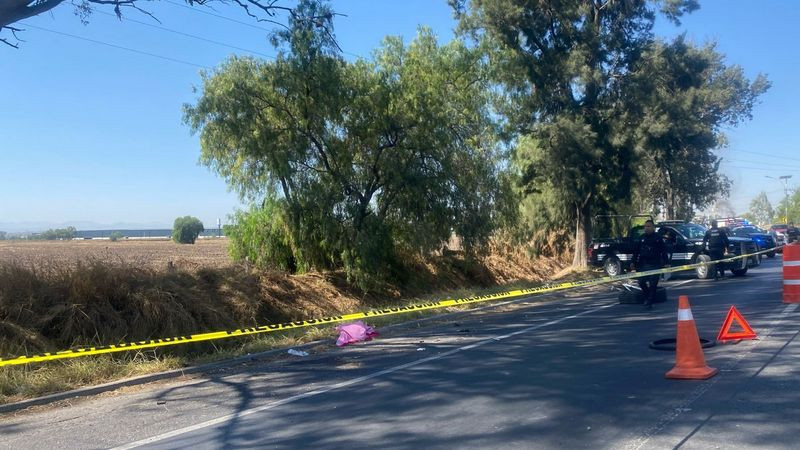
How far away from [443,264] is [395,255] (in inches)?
150

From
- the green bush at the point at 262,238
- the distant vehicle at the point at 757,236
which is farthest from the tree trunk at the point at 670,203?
the green bush at the point at 262,238

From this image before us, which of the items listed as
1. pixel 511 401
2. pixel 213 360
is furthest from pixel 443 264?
pixel 511 401

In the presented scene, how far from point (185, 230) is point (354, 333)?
130 ft

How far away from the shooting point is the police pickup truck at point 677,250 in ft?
75.5

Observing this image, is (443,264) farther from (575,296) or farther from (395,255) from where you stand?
(575,296)

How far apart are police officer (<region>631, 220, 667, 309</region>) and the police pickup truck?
17.9 ft

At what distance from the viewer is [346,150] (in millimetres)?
19688

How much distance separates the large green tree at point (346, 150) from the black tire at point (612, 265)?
5.51 metres

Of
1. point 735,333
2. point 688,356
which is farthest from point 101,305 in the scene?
point 735,333

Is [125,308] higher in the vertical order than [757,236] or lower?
lower

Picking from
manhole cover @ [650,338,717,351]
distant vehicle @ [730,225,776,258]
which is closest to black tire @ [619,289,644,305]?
manhole cover @ [650,338,717,351]

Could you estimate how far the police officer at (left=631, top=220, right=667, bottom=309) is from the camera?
1572 centimetres

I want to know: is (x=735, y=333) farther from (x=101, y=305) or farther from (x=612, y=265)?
(x=612, y=265)

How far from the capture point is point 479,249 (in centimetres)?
2233
